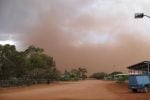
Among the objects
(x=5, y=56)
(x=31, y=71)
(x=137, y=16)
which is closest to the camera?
(x=137, y=16)

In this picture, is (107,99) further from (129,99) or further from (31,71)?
(31,71)

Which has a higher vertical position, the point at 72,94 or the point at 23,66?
the point at 23,66

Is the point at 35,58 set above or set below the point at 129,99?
above

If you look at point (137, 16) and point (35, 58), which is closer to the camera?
point (137, 16)

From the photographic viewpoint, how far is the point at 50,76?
10512cm

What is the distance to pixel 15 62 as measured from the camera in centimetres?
7631

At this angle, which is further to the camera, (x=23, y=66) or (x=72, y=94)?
(x=23, y=66)

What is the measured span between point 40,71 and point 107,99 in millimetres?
69210

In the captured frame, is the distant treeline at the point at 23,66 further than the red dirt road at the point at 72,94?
Yes

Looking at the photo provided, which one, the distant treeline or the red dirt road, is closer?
→ the red dirt road

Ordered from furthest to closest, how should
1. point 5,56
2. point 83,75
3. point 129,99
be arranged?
point 83,75 < point 5,56 < point 129,99

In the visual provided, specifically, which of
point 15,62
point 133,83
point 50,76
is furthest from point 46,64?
point 133,83

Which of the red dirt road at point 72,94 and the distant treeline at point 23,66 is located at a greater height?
the distant treeline at point 23,66

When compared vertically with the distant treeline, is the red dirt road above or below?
below
